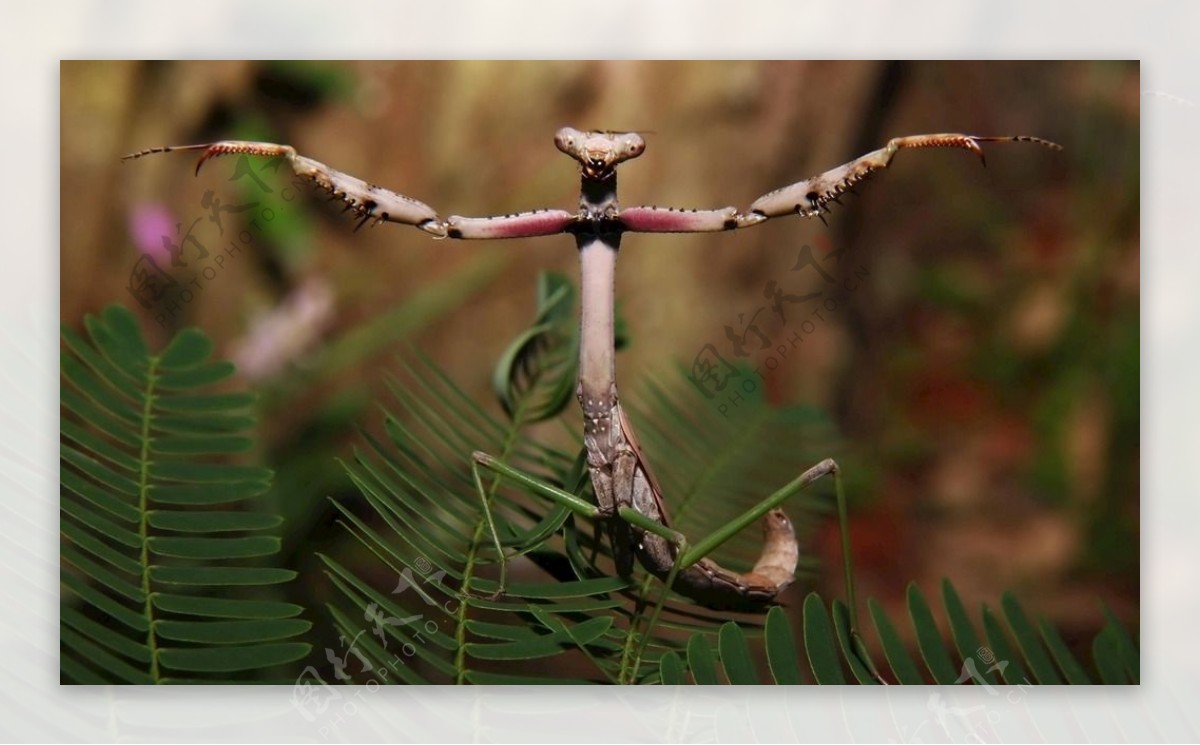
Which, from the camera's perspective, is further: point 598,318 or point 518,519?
point 518,519

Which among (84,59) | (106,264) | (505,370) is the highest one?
(84,59)

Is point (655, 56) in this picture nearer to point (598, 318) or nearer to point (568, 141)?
point (568, 141)

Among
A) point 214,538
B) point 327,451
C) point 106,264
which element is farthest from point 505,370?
point 106,264

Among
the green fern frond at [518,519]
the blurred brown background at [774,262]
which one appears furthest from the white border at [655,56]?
the green fern frond at [518,519]

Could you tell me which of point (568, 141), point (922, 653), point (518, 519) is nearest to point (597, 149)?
point (568, 141)

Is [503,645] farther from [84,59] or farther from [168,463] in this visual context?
[84,59]
